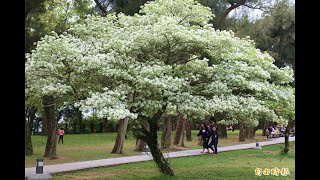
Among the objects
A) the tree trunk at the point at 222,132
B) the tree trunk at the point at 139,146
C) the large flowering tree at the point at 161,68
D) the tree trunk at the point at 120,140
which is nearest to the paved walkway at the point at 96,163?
the tree trunk at the point at 120,140

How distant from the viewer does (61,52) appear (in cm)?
454

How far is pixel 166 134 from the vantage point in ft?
29.0

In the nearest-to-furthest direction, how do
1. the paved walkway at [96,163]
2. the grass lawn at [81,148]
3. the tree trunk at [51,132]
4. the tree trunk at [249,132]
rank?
the paved walkway at [96,163] → the tree trunk at [51,132] → the grass lawn at [81,148] → the tree trunk at [249,132]

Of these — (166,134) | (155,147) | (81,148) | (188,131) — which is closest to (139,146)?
(166,134)

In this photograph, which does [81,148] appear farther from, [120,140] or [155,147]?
[155,147]

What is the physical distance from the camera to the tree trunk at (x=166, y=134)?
855 centimetres

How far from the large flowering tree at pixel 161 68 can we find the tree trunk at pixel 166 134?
11.6ft

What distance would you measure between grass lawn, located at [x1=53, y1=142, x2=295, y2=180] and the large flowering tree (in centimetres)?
104

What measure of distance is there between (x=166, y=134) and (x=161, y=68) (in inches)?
180

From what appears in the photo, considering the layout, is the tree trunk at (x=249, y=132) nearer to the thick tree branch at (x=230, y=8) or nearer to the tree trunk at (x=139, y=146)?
the tree trunk at (x=139, y=146)
